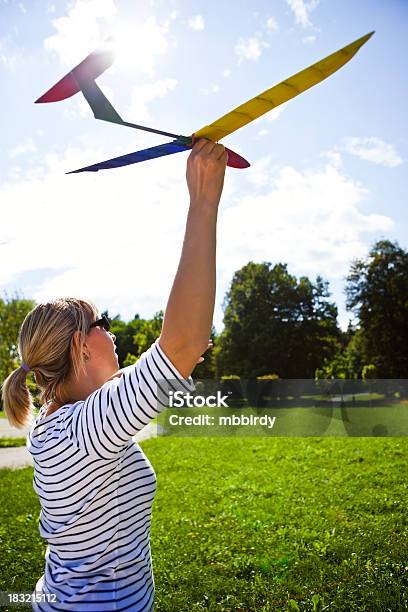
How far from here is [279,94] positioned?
119 cm

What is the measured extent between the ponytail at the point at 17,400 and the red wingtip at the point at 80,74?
0.89 m

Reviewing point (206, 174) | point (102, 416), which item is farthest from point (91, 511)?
point (206, 174)

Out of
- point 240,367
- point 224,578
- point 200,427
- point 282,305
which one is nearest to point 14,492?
point 224,578

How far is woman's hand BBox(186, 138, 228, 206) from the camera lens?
110 cm

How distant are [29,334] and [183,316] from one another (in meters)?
0.71

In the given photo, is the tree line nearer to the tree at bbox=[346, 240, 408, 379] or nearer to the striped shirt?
the tree at bbox=[346, 240, 408, 379]

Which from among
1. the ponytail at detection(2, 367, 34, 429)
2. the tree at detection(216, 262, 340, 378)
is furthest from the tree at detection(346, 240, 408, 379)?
the ponytail at detection(2, 367, 34, 429)

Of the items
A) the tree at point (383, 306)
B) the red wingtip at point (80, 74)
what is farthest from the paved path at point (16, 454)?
the tree at point (383, 306)

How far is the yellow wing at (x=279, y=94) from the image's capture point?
1112mm

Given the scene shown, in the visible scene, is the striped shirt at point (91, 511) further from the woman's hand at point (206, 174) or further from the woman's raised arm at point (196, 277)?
the woman's hand at point (206, 174)

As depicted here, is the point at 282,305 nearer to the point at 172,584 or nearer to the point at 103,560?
the point at 172,584

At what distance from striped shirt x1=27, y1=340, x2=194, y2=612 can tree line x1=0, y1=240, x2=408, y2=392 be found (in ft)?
88.3

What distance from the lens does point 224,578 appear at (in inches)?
186

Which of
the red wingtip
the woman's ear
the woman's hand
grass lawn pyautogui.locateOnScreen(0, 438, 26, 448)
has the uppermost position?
the red wingtip
